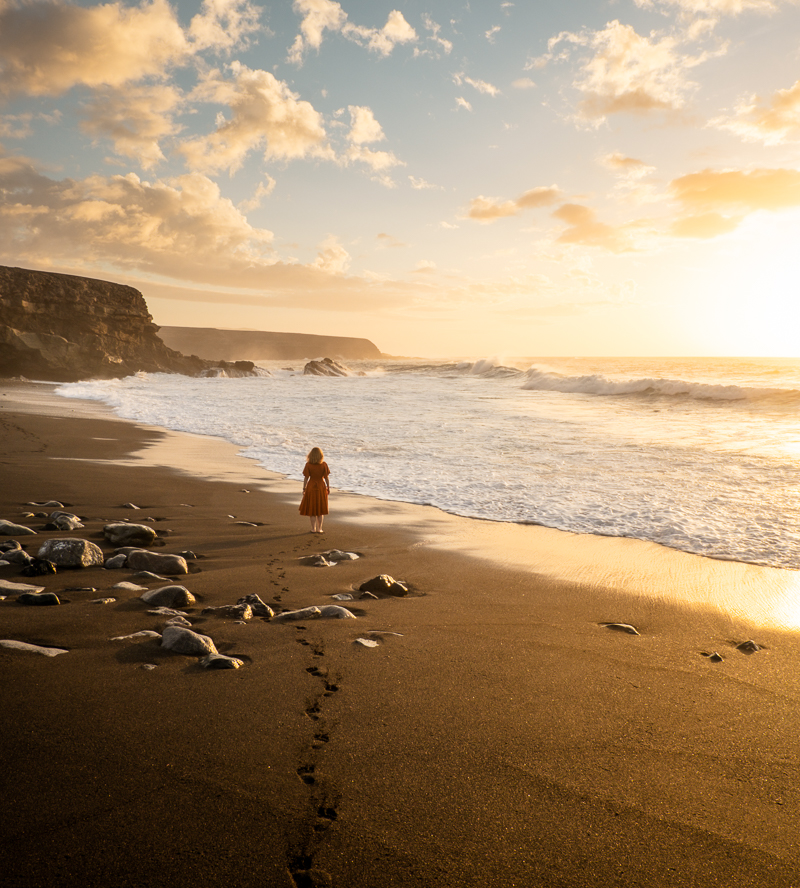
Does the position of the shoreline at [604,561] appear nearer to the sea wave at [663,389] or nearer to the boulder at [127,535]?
the boulder at [127,535]

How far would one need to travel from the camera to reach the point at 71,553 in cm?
411

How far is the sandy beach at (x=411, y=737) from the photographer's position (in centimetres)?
162

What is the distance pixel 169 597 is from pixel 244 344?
13892 cm

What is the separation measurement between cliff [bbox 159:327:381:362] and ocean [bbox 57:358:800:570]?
11340cm

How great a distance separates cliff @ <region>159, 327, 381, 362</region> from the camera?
425ft

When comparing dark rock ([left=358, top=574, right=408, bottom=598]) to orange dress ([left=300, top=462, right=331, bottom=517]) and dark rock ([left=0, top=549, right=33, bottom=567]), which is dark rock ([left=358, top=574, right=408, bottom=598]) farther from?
dark rock ([left=0, top=549, right=33, bottom=567])

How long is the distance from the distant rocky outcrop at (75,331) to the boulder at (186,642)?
4186cm

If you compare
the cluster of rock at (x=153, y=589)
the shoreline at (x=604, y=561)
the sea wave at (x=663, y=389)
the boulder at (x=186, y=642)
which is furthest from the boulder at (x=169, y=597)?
the sea wave at (x=663, y=389)

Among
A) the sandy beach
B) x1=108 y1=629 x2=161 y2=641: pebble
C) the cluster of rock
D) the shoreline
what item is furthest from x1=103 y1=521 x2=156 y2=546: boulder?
the shoreline

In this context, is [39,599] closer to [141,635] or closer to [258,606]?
[141,635]

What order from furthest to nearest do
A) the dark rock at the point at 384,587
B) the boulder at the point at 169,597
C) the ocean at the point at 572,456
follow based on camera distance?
1. the ocean at the point at 572,456
2. the dark rock at the point at 384,587
3. the boulder at the point at 169,597

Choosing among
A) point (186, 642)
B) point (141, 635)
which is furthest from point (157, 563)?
point (186, 642)

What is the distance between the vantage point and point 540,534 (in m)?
6.05

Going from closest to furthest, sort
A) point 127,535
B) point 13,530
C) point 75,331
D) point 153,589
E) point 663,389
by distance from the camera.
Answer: point 153,589
point 13,530
point 127,535
point 663,389
point 75,331
